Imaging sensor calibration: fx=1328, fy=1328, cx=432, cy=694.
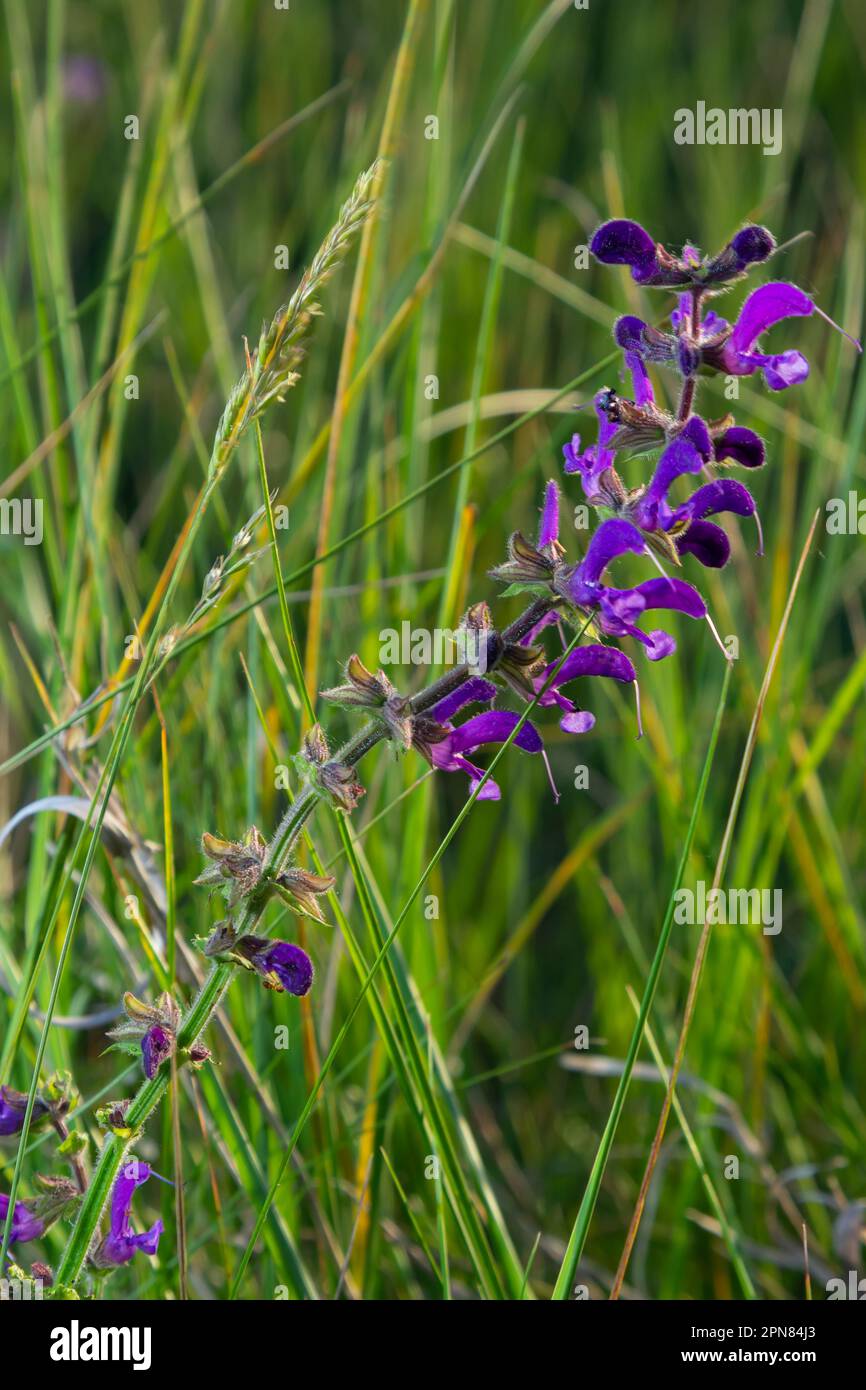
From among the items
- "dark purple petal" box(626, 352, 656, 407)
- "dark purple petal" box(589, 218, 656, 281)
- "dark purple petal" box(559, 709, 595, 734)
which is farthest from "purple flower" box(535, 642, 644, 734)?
"dark purple petal" box(589, 218, 656, 281)

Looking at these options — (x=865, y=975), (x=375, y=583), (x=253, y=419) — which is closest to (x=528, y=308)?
(x=375, y=583)

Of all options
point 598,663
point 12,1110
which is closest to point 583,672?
point 598,663

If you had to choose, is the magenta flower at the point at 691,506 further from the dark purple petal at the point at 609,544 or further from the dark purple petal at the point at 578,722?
the dark purple petal at the point at 578,722

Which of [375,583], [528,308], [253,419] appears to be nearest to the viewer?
[253,419]

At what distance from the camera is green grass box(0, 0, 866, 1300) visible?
1496mm

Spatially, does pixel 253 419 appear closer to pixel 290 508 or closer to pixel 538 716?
pixel 290 508

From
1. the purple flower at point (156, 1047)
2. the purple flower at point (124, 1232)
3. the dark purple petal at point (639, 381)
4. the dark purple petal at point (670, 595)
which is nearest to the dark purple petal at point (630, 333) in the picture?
the dark purple petal at point (639, 381)

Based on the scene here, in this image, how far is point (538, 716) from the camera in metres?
2.64

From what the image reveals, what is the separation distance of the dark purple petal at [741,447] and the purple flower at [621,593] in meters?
0.12

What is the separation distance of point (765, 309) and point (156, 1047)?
819 millimetres

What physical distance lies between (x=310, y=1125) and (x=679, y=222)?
3.11m

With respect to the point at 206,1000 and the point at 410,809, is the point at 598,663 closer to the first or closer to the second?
the point at 206,1000

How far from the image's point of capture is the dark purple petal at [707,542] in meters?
1.13

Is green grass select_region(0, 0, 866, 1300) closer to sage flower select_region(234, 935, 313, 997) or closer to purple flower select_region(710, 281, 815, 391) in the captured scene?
sage flower select_region(234, 935, 313, 997)
